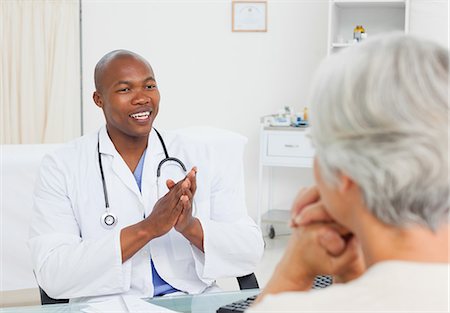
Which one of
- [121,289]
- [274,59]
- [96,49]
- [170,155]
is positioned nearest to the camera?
[121,289]

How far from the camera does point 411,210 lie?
84cm

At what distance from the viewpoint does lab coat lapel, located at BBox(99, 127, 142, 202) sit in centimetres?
209

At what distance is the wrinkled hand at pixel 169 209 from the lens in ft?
6.23

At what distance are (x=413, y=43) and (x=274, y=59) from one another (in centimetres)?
459

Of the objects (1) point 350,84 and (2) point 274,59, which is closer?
(1) point 350,84

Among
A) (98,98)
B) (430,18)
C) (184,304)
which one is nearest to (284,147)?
(430,18)

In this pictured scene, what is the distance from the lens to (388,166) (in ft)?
2.70

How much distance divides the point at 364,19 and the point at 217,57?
3.71 ft

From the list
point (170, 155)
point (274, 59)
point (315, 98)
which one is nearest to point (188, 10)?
point (274, 59)

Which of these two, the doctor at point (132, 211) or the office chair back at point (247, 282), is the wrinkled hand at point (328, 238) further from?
the office chair back at point (247, 282)

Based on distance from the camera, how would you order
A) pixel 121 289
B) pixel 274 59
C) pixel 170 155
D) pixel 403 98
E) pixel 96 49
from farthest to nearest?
pixel 96 49 < pixel 274 59 < pixel 170 155 < pixel 121 289 < pixel 403 98

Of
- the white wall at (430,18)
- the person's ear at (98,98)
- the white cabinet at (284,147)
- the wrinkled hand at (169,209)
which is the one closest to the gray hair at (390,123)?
the wrinkled hand at (169,209)

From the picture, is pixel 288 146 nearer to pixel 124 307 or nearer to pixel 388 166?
pixel 124 307

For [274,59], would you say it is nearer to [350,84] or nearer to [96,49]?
[96,49]
